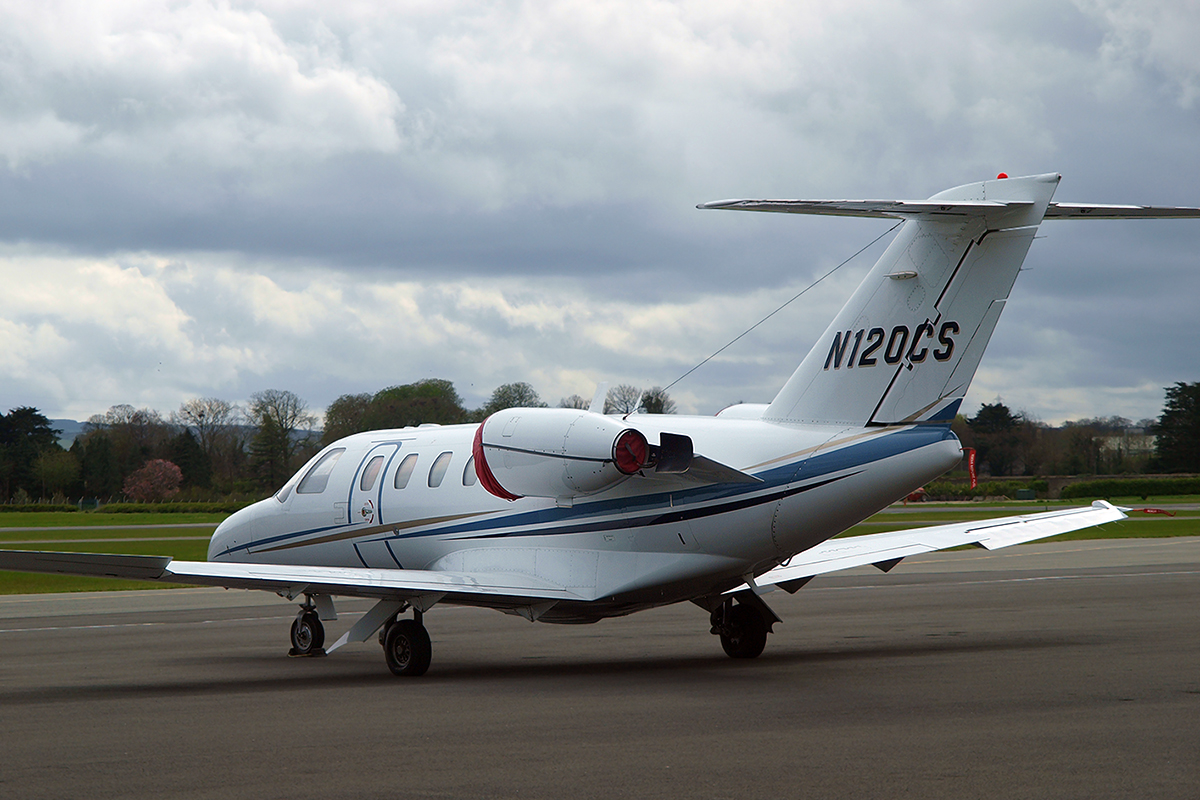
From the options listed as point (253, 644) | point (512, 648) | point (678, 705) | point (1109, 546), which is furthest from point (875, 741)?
point (1109, 546)

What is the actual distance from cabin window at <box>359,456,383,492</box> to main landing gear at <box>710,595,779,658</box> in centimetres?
555

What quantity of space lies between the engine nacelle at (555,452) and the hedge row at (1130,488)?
8145 centimetres

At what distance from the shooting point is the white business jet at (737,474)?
13.1m

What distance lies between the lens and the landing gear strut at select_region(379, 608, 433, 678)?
15156 mm

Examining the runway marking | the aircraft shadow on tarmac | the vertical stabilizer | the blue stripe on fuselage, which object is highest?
the vertical stabilizer

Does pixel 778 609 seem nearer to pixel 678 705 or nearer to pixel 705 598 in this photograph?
pixel 705 598

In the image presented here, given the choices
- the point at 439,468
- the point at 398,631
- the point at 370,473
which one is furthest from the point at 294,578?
the point at 370,473

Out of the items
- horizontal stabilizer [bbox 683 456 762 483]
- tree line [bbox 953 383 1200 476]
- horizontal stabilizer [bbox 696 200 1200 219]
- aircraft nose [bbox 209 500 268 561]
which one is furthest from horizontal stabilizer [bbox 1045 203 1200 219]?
tree line [bbox 953 383 1200 476]

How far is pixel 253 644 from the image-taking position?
1997cm

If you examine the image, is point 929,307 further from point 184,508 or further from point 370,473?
point 184,508

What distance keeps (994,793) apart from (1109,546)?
127ft

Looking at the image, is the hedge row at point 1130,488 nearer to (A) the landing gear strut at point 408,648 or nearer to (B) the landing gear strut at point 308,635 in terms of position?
(B) the landing gear strut at point 308,635

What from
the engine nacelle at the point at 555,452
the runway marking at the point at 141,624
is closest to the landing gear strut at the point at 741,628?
the engine nacelle at the point at 555,452

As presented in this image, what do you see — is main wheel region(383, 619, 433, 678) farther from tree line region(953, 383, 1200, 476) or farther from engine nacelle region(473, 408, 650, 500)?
tree line region(953, 383, 1200, 476)
